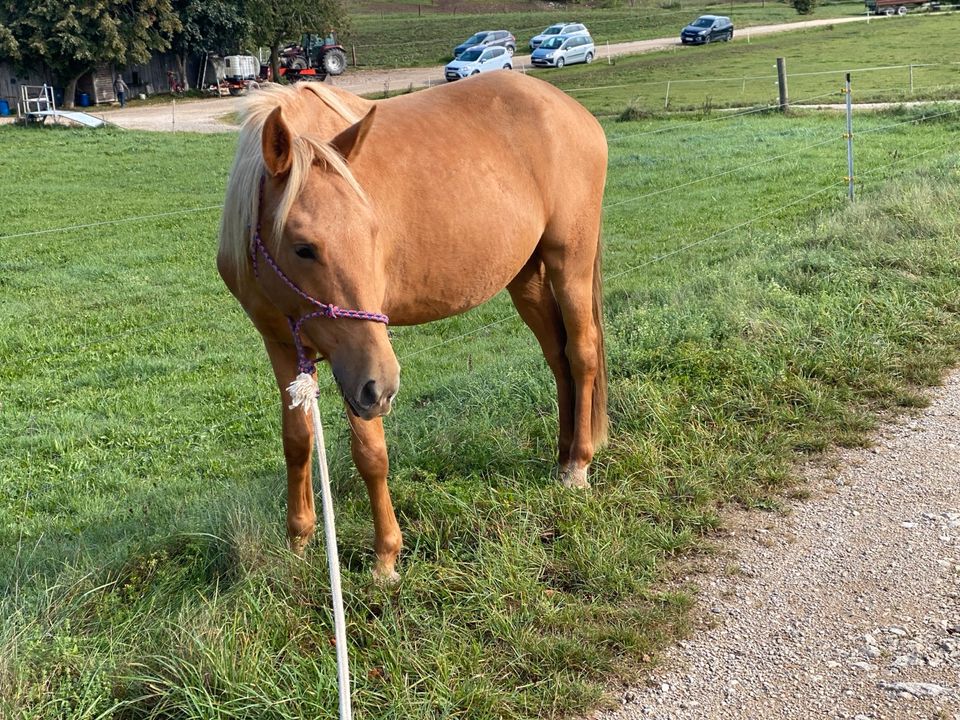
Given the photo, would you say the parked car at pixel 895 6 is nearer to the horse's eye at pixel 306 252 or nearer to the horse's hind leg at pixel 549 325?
the horse's hind leg at pixel 549 325

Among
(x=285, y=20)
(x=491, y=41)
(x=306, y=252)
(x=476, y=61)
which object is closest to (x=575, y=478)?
(x=306, y=252)

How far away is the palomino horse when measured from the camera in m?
2.71

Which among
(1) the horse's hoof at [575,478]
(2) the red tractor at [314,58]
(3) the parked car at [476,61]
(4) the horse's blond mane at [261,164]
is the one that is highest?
(2) the red tractor at [314,58]

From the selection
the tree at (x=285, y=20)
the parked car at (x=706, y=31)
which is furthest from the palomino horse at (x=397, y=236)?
the parked car at (x=706, y=31)

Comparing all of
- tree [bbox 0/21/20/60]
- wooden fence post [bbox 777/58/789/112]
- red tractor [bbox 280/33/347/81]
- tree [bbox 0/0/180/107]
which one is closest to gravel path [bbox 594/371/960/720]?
wooden fence post [bbox 777/58/789/112]

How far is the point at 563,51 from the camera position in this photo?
38844 mm

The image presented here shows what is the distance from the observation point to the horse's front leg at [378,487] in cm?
330

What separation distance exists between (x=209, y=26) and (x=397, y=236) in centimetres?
3705

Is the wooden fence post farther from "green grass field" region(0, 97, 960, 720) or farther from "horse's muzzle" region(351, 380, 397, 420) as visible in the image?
"horse's muzzle" region(351, 380, 397, 420)

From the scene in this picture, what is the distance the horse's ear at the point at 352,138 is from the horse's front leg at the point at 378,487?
37.1 inches

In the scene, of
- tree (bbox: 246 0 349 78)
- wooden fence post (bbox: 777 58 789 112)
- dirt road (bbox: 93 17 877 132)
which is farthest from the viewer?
tree (bbox: 246 0 349 78)

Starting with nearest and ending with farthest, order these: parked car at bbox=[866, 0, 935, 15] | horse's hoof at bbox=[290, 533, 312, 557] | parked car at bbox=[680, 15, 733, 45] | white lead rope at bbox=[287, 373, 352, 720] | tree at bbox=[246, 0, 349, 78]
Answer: white lead rope at bbox=[287, 373, 352, 720]
horse's hoof at bbox=[290, 533, 312, 557]
tree at bbox=[246, 0, 349, 78]
parked car at bbox=[680, 15, 733, 45]
parked car at bbox=[866, 0, 935, 15]

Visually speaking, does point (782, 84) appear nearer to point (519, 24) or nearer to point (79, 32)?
point (79, 32)

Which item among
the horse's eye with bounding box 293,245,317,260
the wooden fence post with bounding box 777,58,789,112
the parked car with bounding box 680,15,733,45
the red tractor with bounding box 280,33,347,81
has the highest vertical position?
the parked car with bounding box 680,15,733,45
